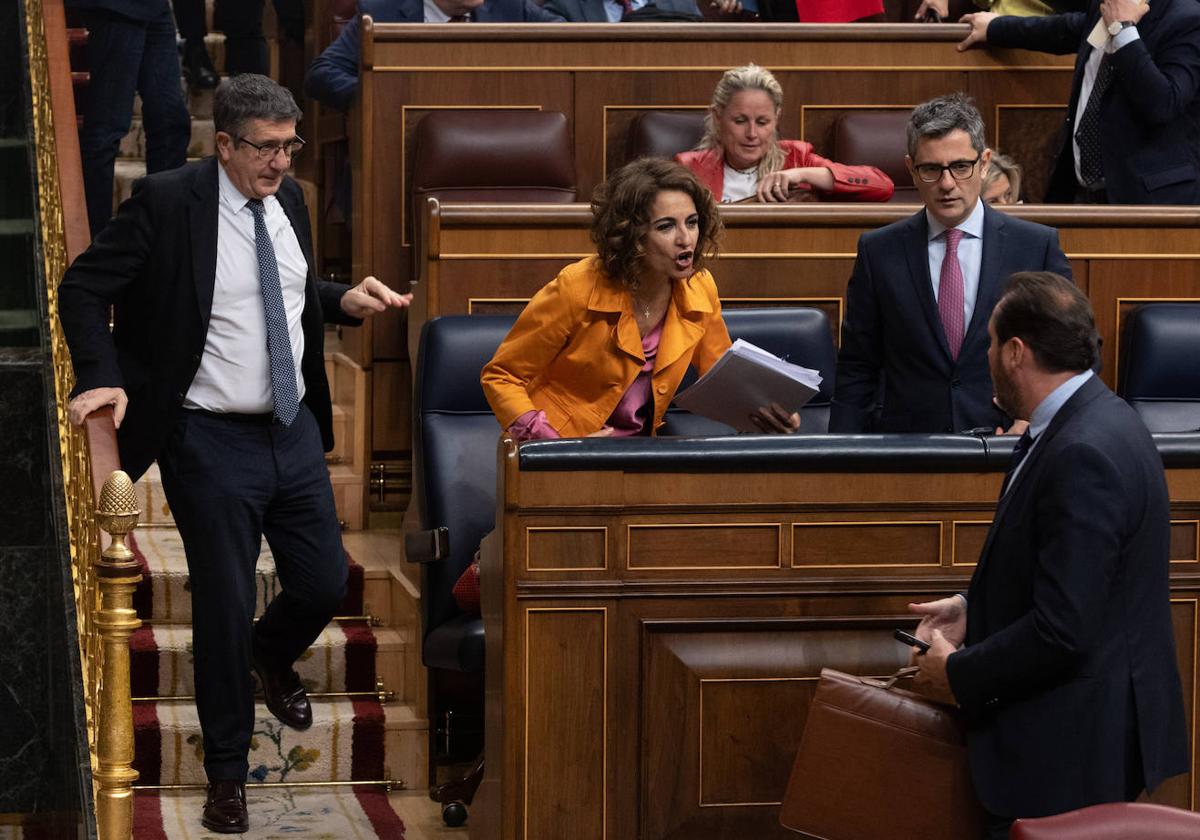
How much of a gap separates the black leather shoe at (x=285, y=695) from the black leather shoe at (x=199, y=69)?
132 inches

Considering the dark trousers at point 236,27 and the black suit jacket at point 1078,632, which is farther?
the dark trousers at point 236,27

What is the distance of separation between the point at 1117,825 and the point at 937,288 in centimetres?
179

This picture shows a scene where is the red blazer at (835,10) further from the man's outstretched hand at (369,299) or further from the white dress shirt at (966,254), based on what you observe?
the man's outstretched hand at (369,299)

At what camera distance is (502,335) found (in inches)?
148

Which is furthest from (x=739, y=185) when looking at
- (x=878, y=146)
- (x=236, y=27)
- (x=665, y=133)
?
(x=236, y=27)

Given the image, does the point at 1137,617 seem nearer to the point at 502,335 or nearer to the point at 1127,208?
the point at 502,335

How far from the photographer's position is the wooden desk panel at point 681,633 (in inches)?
107

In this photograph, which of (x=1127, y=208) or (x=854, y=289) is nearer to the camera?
(x=854, y=289)

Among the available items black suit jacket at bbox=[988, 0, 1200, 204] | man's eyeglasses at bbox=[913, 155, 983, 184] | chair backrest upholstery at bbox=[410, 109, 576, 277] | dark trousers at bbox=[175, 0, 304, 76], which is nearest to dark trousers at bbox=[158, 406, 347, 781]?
man's eyeglasses at bbox=[913, 155, 983, 184]

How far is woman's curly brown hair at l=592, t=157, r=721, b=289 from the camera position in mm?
3346

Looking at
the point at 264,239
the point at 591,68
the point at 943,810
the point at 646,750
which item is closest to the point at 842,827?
the point at 943,810

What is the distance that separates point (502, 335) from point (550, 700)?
1.19 m

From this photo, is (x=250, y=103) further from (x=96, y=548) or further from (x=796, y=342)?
(x=796, y=342)

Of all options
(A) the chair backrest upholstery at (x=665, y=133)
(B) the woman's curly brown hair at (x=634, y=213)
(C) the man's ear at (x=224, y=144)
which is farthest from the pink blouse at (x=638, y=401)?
(A) the chair backrest upholstery at (x=665, y=133)
